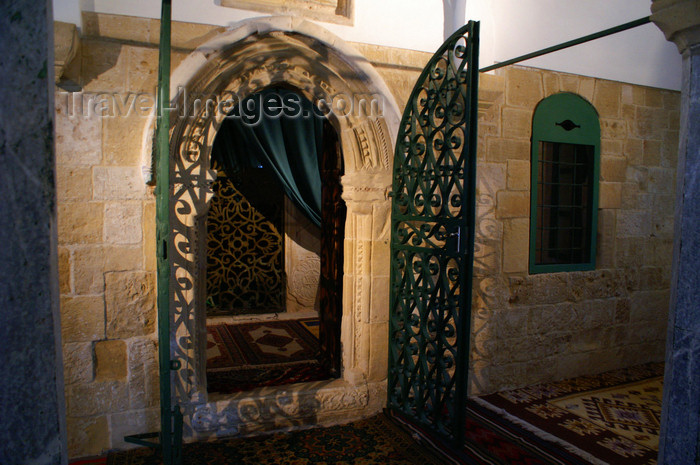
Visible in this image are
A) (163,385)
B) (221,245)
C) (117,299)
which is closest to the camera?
(163,385)

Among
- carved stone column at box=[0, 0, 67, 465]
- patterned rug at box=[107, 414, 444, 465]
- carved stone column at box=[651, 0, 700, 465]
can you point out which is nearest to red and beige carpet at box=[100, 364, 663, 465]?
patterned rug at box=[107, 414, 444, 465]

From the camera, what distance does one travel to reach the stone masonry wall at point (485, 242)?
2473 mm

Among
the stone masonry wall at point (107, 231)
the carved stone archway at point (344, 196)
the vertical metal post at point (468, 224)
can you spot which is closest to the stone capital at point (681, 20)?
the vertical metal post at point (468, 224)

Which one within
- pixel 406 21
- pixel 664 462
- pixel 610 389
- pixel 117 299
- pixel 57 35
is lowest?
pixel 610 389

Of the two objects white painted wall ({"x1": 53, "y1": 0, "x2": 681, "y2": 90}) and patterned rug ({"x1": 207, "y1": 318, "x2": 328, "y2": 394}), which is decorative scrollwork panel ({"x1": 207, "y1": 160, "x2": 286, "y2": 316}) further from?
white painted wall ({"x1": 53, "y1": 0, "x2": 681, "y2": 90})

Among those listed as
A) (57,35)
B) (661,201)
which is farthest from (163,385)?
(661,201)

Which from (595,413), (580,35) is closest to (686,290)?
(595,413)

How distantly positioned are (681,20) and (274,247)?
484cm

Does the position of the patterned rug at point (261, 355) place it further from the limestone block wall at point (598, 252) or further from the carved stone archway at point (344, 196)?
the limestone block wall at point (598, 252)

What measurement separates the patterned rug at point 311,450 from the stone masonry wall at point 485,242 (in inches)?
10.4

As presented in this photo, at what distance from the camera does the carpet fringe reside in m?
2.69

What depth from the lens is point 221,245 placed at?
5.66 m

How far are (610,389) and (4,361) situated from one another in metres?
3.92

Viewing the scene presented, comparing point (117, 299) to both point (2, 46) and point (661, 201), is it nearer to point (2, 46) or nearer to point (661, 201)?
point (2, 46)
